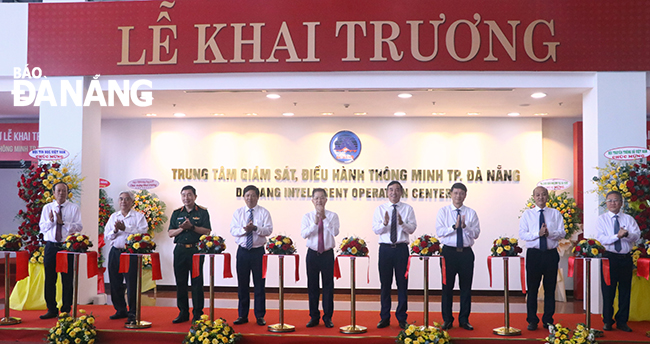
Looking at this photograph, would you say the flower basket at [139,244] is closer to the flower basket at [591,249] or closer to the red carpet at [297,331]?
the red carpet at [297,331]

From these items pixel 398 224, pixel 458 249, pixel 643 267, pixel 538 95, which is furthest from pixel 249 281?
pixel 538 95

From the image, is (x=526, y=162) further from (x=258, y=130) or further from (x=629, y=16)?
(x=258, y=130)

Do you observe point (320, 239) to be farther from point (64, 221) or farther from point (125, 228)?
point (64, 221)

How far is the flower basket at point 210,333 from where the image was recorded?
5.41m

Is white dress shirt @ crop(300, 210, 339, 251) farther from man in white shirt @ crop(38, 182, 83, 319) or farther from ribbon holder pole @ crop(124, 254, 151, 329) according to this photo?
man in white shirt @ crop(38, 182, 83, 319)

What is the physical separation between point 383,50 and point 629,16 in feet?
10.4

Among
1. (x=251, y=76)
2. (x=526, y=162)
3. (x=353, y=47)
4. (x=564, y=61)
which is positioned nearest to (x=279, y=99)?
(x=251, y=76)

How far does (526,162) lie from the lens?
366 inches

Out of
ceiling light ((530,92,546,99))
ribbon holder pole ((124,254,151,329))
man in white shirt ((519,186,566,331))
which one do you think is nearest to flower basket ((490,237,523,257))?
man in white shirt ((519,186,566,331))

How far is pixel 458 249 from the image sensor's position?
234 inches

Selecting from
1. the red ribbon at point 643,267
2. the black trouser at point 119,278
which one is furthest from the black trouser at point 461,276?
the black trouser at point 119,278

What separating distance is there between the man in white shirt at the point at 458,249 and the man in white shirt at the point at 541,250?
0.59 m

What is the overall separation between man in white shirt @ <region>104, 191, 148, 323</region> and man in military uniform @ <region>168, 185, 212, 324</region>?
1.64ft

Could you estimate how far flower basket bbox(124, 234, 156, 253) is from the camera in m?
6.02
